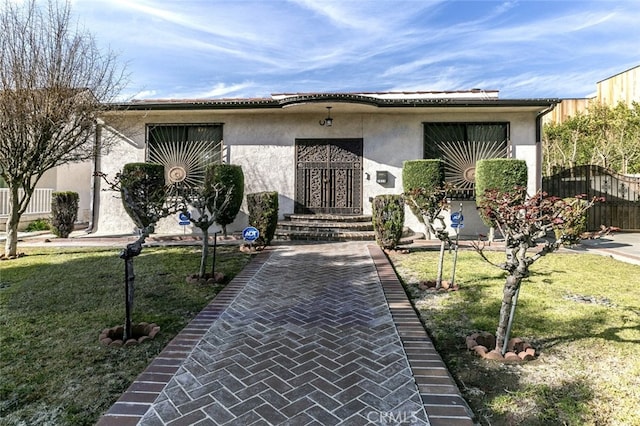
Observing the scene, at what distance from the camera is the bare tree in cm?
711

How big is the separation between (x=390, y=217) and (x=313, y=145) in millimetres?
4600

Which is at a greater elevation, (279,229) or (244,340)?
(279,229)

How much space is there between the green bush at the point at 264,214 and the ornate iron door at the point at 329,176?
3150 millimetres

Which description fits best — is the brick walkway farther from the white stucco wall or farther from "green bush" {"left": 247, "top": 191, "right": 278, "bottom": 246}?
the white stucco wall

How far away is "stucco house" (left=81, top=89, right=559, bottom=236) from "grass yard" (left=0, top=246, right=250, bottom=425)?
4471 millimetres

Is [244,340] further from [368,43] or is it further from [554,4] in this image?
[368,43]

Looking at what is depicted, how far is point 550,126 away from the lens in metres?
20.6

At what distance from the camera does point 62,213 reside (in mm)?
10320

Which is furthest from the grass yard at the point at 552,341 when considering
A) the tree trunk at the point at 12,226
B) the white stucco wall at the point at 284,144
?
the tree trunk at the point at 12,226

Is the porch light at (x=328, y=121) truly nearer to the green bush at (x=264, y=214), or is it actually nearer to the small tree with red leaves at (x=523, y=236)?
the green bush at (x=264, y=214)

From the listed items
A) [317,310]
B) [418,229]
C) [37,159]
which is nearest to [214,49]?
[37,159]

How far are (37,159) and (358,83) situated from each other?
1354cm

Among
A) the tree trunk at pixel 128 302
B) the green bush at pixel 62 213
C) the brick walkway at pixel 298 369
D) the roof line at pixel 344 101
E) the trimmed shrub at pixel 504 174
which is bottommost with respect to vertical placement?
the brick walkway at pixel 298 369

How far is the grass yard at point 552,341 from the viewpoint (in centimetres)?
244
